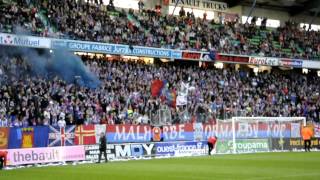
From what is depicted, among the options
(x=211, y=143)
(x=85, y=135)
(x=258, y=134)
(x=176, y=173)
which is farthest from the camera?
(x=258, y=134)

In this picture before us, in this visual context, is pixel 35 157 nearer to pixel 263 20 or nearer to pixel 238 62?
pixel 238 62

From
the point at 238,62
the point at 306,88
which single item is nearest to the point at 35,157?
the point at 238,62

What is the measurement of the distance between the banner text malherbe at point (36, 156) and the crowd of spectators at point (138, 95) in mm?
2652

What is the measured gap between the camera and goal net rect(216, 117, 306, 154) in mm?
37469

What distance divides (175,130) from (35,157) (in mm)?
10055

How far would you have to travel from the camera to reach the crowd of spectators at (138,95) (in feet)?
110

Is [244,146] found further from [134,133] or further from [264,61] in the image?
[264,61]

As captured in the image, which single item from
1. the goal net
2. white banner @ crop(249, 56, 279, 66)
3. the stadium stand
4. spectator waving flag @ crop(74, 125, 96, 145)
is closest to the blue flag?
the stadium stand

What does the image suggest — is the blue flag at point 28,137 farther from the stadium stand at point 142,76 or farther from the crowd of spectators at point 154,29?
the crowd of spectators at point 154,29

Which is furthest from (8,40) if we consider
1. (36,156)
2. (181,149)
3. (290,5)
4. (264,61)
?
(290,5)

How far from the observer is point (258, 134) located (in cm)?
3888

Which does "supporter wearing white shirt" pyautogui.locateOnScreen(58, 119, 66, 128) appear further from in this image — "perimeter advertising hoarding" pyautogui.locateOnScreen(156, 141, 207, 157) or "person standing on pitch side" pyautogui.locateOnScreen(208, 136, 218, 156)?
"person standing on pitch side" pyautogui.locateOnScreen(208, 136, 218, 156)

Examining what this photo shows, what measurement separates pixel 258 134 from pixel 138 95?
327 inches

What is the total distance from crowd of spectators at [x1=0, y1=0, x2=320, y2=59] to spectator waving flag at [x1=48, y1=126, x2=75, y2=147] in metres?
10.4
